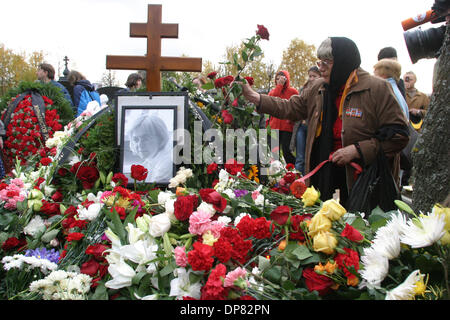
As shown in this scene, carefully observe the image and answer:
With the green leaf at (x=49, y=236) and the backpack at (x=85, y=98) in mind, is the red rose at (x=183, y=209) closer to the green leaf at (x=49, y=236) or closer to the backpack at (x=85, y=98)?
the green leaf at (x=49, y=236)

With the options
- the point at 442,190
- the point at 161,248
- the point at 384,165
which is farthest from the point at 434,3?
the point at 161,248

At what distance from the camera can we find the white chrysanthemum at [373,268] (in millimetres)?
1277

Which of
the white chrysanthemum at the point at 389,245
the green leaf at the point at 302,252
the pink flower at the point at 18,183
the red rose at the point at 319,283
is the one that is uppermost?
the pink flower at the point at 18,183

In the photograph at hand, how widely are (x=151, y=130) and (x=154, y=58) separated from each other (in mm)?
718

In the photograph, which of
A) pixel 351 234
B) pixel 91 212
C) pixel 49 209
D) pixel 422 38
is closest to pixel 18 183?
pixel 49 209

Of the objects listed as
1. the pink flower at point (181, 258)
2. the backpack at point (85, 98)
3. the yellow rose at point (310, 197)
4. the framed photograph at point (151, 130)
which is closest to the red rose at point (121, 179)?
the framed photograph at point (151, 130)

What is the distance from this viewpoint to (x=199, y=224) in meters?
1.58

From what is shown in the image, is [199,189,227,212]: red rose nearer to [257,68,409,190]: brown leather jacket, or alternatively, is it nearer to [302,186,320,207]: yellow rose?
[302,186,320,207]: yellow rose

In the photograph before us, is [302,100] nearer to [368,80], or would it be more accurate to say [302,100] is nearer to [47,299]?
[368,80]

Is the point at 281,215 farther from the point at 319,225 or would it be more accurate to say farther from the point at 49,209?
the point at 49,209

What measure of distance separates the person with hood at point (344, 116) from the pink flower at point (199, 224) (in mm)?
1442

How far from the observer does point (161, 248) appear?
62.6 inches

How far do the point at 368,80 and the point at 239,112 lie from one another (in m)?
1.02

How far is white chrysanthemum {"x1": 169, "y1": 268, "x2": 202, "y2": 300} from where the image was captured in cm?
140
